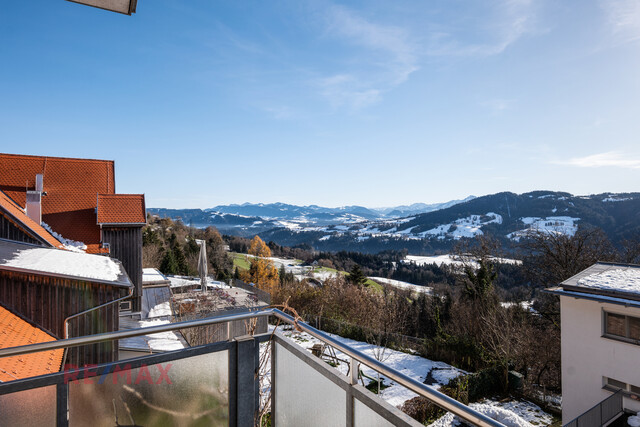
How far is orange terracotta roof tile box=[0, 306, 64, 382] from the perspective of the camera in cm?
390

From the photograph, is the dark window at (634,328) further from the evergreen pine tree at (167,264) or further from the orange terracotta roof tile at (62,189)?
the evergreen pine tree at (167,264)

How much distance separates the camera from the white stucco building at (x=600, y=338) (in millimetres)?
10922

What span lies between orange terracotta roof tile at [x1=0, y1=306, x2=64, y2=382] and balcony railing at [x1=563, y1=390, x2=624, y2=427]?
42.5 feet

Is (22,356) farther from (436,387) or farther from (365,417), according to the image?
(436,387)

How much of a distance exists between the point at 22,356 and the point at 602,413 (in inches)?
592

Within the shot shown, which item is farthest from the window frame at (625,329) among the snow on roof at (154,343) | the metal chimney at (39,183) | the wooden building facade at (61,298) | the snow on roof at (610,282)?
the metal chimney at (39,183)

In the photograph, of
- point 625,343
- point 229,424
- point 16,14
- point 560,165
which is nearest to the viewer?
point 229,424

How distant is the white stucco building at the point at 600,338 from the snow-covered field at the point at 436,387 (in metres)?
1.35

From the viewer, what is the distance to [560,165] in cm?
3606

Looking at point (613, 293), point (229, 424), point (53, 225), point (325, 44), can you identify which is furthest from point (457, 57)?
point (53, 225)

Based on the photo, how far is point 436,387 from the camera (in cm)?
1427

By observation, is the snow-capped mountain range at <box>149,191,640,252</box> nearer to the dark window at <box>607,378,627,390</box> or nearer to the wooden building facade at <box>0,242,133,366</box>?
the dark window at <box>607,378,627,390</box>

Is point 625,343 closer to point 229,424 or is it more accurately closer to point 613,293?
point 613,293

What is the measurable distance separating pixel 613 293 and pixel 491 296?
12.9 m
